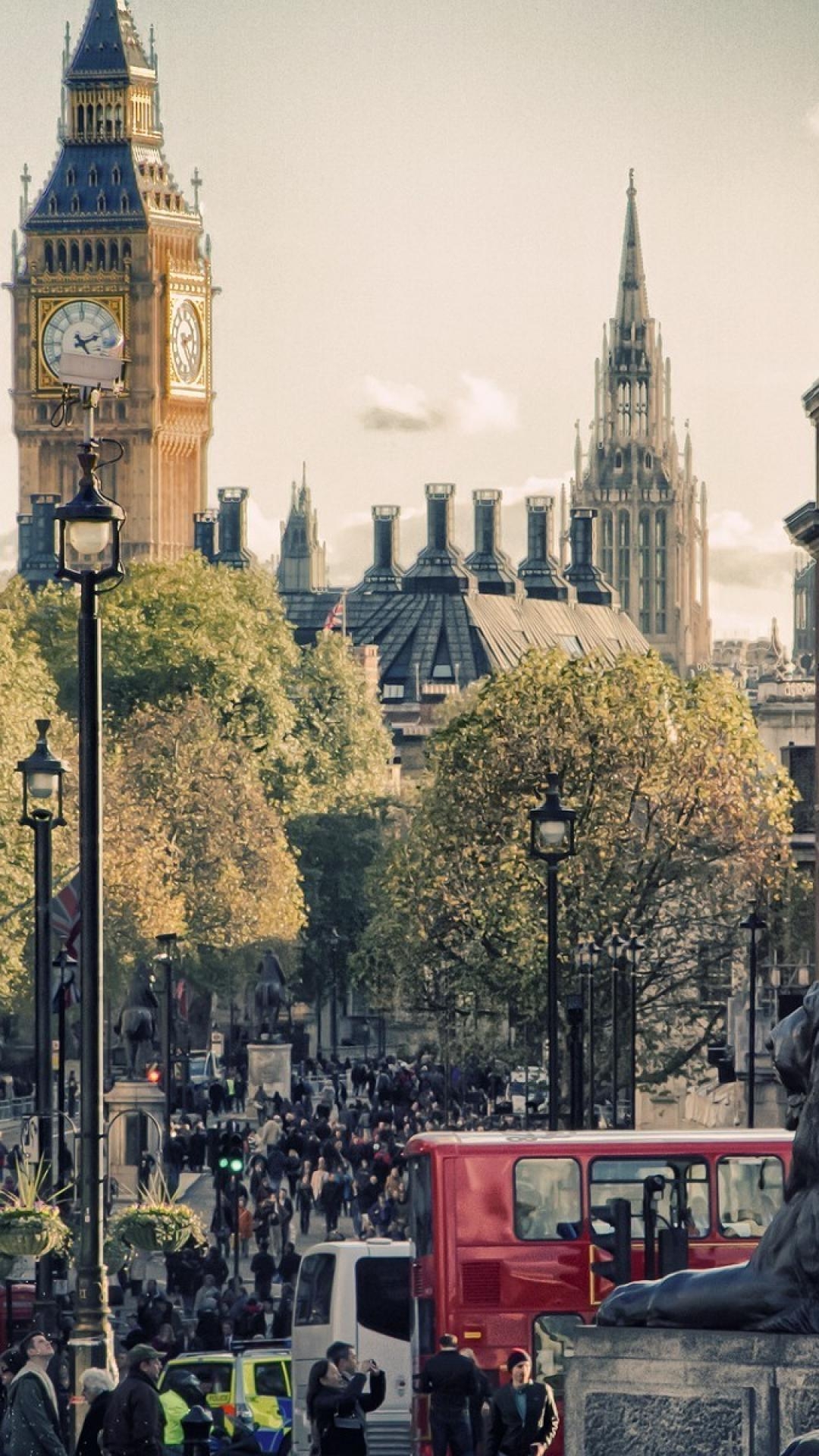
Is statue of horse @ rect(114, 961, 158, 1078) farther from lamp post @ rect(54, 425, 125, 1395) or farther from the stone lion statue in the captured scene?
the stone lion statue

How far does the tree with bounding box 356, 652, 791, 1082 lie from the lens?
78.1 metres

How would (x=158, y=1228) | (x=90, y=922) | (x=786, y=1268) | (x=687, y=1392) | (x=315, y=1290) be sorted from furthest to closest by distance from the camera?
(x=315, y=1290), (x=158, y=1228), (x=90, y=922), (x=687, y=1392), (x=786, y=1268)

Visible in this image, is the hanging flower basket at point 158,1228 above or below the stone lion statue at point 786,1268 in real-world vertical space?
below

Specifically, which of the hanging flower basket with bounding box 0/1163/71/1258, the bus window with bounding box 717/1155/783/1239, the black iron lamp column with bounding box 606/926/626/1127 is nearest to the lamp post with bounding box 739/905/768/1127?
the black iron lamp column with bounding box 606/926/626/1127

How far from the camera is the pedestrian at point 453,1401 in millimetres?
29188

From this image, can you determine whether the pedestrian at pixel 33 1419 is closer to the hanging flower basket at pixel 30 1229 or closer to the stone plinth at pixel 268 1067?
the hanging flower basket at pixel 30 1229

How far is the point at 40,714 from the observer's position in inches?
4028

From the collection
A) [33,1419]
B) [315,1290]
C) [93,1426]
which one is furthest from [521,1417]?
[315,1290]

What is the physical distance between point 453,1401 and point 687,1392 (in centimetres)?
948

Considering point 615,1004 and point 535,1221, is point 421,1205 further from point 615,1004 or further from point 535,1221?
point 615,1004

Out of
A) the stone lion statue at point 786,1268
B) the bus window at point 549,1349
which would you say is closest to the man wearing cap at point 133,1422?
the stone lion statue at point 786,1268

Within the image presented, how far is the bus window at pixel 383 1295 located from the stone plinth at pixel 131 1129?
31.1 metres

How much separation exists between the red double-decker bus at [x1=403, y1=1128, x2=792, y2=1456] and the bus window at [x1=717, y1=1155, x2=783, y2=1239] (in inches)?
0.7

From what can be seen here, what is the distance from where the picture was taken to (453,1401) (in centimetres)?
2925
